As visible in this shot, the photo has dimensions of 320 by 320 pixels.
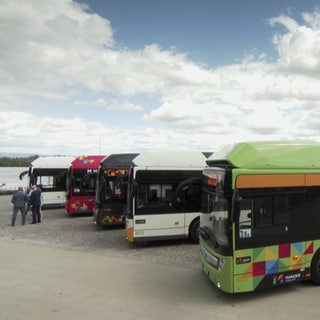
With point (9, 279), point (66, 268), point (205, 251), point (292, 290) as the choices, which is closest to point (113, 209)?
point (66, 268)

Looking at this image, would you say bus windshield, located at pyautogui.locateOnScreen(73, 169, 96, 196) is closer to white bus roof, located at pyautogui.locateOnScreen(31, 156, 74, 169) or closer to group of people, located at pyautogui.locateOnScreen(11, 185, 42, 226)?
group of people, located at pyautogui.locateOnScreen(11, 185, 42, 226)

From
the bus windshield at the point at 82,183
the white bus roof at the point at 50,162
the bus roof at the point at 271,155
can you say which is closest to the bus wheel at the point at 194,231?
the bus roof at the point at 271,155

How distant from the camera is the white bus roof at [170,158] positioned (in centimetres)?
1073

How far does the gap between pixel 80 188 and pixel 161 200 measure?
7.68 meters

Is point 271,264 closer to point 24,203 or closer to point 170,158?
point 170,158

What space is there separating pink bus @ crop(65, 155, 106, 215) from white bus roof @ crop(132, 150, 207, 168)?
6453mm

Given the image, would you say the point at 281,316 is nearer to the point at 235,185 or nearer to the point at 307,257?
the point at 307,257

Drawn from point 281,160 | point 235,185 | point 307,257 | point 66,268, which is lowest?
point 66,268

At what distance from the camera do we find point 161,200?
417 inches

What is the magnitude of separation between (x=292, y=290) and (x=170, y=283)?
2462 mm

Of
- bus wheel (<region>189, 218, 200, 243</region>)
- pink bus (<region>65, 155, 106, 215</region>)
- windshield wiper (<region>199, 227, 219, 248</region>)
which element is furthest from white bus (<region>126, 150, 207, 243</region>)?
pink bus (<region>65, 155, 106, 215</region>)

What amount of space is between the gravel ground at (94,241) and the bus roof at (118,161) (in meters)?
2.70

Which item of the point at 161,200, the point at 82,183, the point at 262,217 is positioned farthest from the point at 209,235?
the point at 82,183

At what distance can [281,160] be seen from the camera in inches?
248
